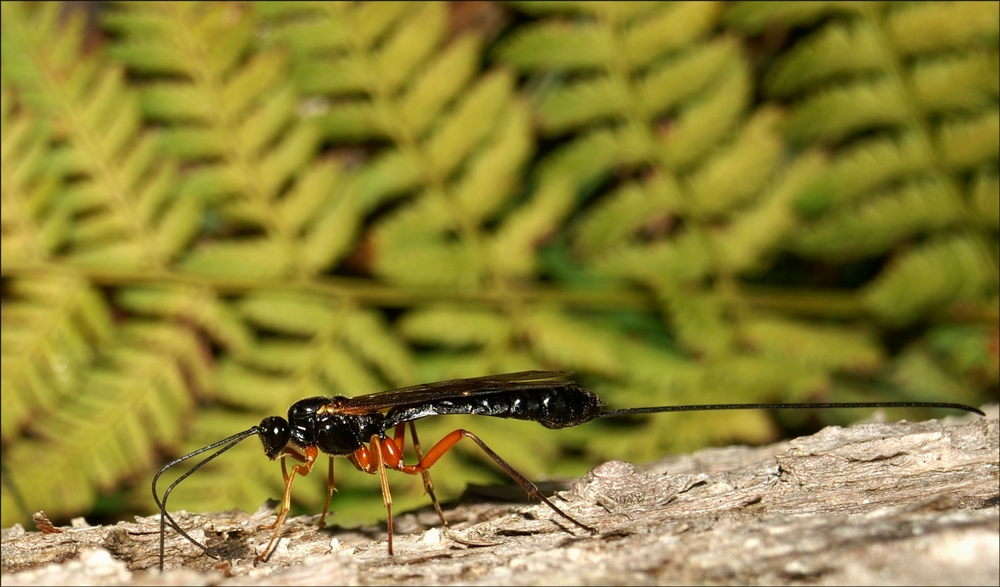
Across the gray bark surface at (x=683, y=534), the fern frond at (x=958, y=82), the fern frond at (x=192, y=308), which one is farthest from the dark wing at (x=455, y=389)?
the fern frond at (x=958, y=82)

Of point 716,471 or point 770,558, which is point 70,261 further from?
point 770,558

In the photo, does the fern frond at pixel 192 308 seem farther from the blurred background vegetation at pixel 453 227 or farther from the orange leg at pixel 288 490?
the orange leg at pixel 288 490

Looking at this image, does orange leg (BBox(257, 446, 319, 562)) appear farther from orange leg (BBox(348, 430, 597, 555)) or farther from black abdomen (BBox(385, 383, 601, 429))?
black abdomen (BBox(385, 383, 601, 429))

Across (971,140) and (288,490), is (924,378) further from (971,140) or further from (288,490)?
(288,490)

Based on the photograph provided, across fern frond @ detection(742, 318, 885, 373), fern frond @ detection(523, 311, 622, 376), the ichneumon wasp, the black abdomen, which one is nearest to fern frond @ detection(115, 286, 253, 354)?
the ichneumon wasp

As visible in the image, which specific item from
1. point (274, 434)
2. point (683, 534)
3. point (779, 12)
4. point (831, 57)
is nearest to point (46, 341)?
point (274, 434)

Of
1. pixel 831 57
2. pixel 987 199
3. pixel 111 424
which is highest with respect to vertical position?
pixel 831 57
